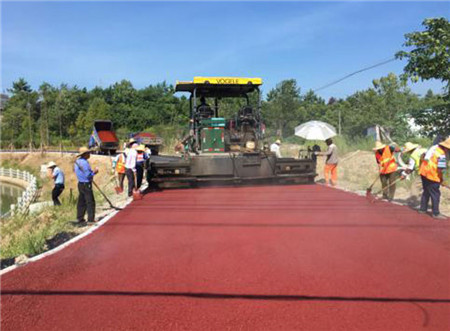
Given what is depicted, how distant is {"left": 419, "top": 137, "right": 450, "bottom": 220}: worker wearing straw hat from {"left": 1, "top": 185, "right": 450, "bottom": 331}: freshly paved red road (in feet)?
1.19

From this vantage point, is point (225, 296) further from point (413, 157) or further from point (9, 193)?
point (9, 193)

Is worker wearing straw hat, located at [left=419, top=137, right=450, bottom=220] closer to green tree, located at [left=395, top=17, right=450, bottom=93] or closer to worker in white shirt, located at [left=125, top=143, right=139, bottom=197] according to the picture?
green tree, located at [left=395, top=17, right=450, bottom=93]

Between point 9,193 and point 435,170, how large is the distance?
29145 mm

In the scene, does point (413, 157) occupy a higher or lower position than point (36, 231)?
→ higher

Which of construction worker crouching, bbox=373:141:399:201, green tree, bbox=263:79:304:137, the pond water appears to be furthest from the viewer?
green tree, bbox=263:79:304:137

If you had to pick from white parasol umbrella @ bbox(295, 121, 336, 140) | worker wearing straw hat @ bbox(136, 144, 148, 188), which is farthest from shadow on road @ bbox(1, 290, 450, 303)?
white parasol umbrella @ bbox(295, 121, 336, 140)

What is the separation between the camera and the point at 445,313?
10.6 feet

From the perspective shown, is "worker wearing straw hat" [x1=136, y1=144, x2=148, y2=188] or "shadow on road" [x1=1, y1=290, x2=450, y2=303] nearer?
"shadow on road" [x1=1, y1=290, x2=450, y2=303]

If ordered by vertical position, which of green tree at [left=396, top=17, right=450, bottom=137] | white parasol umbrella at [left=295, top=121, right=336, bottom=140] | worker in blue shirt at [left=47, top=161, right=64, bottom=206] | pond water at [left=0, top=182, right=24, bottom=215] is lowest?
pond water at [left=0, top=182, right=24, bottom=215]

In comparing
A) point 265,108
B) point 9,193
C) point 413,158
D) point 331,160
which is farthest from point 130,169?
point 9,193

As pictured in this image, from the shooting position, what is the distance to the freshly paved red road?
3.15m

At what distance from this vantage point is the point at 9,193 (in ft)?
91.4

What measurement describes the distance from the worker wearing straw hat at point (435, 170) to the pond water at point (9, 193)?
74.3ft

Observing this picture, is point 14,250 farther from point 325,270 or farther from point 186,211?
point 325,270
